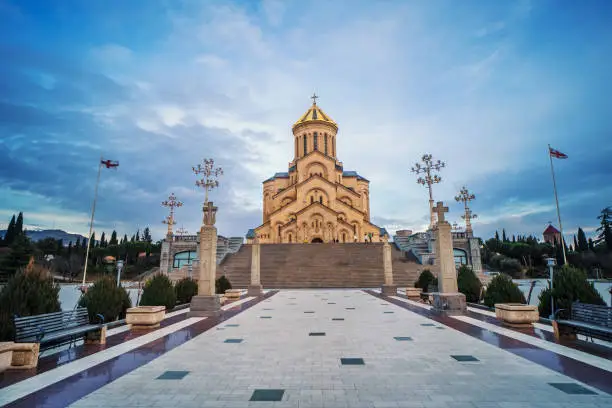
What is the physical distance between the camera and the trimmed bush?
32.7 feet

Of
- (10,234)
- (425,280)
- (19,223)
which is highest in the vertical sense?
(19,223)

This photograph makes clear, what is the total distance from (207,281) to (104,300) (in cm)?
300

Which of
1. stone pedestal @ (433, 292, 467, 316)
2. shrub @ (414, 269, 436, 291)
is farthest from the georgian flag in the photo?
stone pedestal @ (433, 292, 467, 316)

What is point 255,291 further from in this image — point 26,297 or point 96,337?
point 26,297

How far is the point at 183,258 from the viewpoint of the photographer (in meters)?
33.3

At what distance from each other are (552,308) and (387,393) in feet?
20.3

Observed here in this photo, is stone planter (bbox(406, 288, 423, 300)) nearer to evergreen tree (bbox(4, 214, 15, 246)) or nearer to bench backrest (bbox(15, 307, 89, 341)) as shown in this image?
bench backrest (bbox(15, 307, 89, 341))

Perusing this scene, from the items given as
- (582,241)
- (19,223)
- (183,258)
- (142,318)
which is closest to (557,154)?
(142,318)

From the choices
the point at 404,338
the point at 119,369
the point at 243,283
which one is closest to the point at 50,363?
the point at 119,369

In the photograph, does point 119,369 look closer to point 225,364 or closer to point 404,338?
point 225,364

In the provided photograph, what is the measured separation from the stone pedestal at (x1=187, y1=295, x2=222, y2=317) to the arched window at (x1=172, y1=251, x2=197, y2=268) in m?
24.1

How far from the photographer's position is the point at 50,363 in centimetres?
490

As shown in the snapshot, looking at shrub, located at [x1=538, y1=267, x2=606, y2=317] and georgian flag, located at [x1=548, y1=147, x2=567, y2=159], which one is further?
georgian flag, located at [x1=548, y1=147, x2=567, y2=159]

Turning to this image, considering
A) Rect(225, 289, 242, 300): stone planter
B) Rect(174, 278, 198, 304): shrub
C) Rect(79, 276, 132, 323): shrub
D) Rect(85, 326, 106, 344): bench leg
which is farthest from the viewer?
Rect(225, 289, 242, 300): stone planter
